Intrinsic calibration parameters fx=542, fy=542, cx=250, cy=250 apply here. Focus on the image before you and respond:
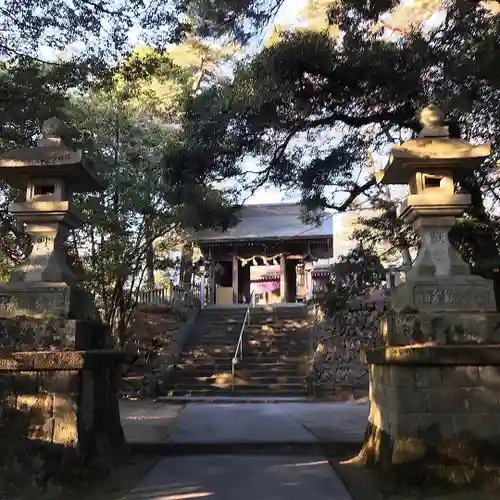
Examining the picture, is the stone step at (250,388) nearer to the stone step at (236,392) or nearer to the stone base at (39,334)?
the stone step at (236,392)

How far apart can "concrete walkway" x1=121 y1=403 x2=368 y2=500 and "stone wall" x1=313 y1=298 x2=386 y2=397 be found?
2419mm

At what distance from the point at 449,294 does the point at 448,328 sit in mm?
351

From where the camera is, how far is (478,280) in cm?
529

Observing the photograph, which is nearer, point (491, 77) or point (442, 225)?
point (442, 225)

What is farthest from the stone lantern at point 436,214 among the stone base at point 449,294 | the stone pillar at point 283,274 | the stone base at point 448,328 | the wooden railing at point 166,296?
the stone pillar at point 283,274

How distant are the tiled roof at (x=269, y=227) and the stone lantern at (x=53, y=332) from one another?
16573mm

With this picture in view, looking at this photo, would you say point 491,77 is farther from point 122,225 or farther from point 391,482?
point 122,225

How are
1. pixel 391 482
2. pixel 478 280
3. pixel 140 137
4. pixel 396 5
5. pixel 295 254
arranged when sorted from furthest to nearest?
1. pixel 295 254
2. pixel 140 137
3. pixel 396 5
4. pixel 478 280
5. pixel 391 482

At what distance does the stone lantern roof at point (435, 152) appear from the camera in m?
5.57

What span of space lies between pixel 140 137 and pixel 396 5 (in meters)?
9.22

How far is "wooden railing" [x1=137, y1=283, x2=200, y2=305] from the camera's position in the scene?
60.7 ft

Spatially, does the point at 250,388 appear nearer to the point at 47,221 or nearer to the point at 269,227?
the point at 47,221

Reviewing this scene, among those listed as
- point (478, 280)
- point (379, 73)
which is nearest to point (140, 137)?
point (379, 73)

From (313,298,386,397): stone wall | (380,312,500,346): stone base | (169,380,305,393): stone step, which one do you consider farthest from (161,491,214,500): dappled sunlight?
(169,380,305,393): stone step
